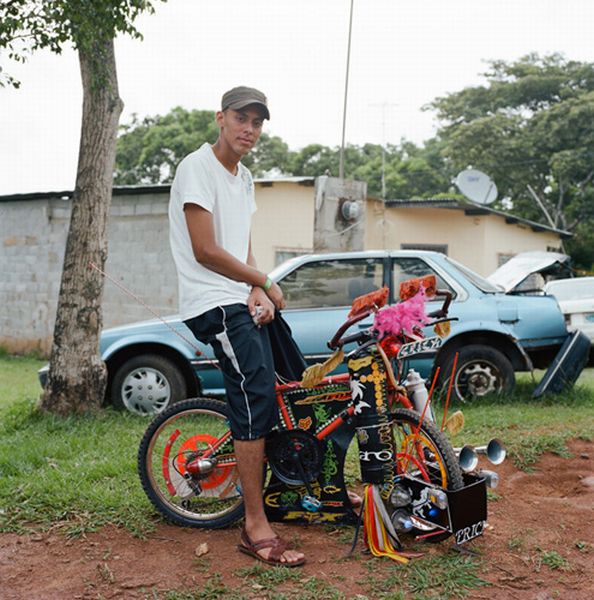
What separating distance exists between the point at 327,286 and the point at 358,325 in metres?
0.49

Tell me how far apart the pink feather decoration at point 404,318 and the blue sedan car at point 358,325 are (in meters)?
3.40

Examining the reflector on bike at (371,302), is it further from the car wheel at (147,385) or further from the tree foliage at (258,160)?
the tree foliage at (258,160)

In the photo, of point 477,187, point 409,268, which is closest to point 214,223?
point 409,268

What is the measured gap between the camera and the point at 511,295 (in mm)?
7164

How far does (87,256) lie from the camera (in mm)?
6594

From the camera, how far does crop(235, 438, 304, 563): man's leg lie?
340 centimetres

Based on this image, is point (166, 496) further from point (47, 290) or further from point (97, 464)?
point (47, 290)

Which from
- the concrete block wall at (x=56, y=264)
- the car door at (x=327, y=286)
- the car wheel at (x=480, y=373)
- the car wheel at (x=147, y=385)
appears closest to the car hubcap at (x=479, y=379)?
the car wheel at (x=480, y=373)

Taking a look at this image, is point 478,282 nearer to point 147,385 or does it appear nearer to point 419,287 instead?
point 147,385

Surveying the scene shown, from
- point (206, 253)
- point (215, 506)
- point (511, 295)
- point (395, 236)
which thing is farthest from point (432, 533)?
point (395, 236)

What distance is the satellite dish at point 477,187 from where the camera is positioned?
16.7m

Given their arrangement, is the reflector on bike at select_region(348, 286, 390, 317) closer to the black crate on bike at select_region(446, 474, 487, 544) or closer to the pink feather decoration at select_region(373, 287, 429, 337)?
the pink feather decoration at select_region(373, 287, 429, 337)

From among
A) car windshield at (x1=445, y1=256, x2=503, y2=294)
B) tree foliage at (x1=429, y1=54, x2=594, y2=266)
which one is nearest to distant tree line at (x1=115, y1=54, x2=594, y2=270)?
tree foliage at (x1=429, y1=54, x2=594, y2=266)

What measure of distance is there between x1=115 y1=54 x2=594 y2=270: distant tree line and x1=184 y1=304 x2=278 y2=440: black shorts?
21396 mm
